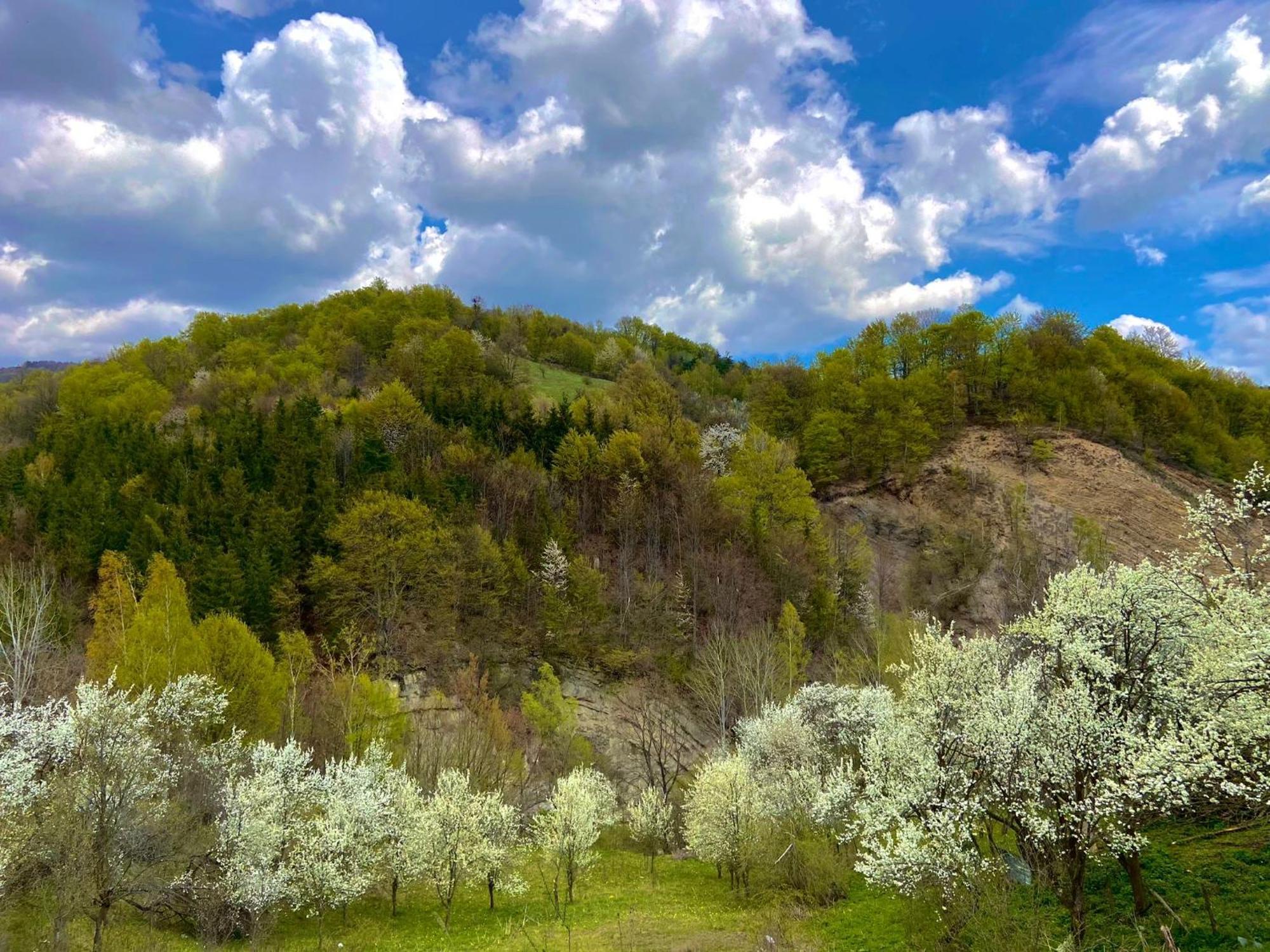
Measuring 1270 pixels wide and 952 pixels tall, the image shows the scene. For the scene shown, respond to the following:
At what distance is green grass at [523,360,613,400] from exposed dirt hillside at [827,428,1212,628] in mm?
39021

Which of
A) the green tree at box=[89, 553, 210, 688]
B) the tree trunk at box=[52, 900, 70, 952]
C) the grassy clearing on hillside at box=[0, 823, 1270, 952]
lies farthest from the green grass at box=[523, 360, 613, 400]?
the tree trunk at box=[52, 900, 70, 952]

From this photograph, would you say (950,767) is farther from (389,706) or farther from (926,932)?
(389,706)

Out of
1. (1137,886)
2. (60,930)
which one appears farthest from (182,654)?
(1137,886)

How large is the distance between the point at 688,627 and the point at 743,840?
3053 cm

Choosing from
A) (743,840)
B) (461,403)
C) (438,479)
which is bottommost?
(743,840)

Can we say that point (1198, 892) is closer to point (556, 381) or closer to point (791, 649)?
point (791, 649)

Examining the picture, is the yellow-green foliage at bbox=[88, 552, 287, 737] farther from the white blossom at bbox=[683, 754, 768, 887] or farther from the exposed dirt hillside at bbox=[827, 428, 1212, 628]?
the exposed dirt hillside at bbox=[827, 428, 1212, 628]

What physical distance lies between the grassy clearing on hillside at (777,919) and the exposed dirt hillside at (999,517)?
41.7 m

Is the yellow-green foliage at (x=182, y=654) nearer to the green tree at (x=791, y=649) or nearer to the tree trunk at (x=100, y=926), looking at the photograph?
the tree trunk at (x=100, y=926)

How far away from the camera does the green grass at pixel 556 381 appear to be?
9694 centimetres

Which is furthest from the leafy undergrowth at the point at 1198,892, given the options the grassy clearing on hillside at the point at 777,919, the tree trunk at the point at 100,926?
the tree trunk at the point at 100,926

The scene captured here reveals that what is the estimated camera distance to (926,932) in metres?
17.3

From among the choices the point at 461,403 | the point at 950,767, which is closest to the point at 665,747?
the point at 950,767

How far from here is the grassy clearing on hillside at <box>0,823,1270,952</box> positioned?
48.9 ft
